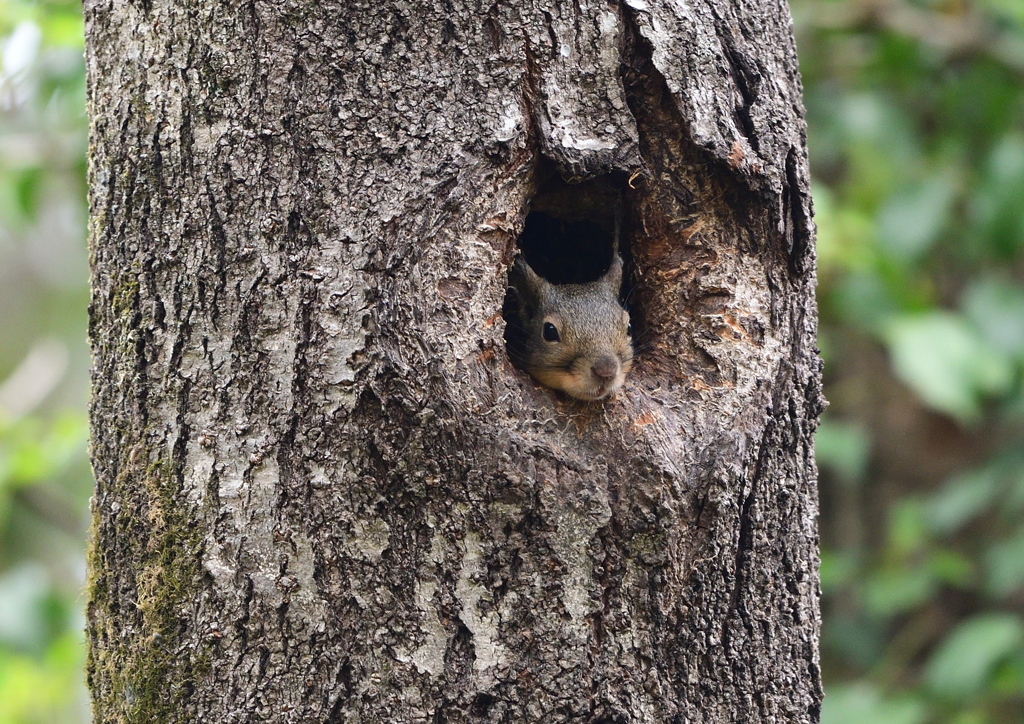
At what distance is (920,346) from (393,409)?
241cm

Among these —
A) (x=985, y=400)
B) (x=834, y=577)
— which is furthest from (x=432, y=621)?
(x=985, y=400)

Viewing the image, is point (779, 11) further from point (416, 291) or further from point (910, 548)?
point (910, 548)

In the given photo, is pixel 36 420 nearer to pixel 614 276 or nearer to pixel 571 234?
pixel 571 234

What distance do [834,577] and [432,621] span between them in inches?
129

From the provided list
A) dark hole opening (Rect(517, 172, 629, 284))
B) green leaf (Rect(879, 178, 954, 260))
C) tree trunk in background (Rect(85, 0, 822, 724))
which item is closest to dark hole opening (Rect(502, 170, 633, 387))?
dark hole opening (Rect(517, 172, 629, 284))

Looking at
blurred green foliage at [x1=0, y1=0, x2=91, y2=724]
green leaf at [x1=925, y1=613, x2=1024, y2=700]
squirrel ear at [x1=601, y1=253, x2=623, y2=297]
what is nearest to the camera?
squirrel ear at [x1=601, y1=253, x2=623, y2=297]

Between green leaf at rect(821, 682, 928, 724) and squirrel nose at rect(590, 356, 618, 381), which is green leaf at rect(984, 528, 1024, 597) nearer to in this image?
green leaf at rect(821, 682, 928, 724)

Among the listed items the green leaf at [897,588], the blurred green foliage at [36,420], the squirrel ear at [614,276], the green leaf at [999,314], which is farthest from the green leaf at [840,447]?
the blurred green foliage at [36,420]

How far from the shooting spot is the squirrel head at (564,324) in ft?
8.87

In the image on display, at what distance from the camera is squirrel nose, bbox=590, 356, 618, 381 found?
2246 millimetres

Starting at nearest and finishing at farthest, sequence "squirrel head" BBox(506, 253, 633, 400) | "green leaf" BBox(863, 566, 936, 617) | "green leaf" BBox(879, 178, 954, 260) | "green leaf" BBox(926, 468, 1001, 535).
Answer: "squirrel head" BBox(506, 253, 633, 400)
"green leaf" BBox(879, 178, 954, 260)
"green leaf" BBox(926, 468, 1001, 535)
"green leaf" BBox(863, 566, 936, 617)

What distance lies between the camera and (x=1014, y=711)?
5.10 meters

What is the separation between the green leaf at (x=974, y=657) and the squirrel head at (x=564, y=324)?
1.90 metres

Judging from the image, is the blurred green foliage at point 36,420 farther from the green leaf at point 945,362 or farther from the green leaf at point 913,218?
the green leaf at point 913,218
